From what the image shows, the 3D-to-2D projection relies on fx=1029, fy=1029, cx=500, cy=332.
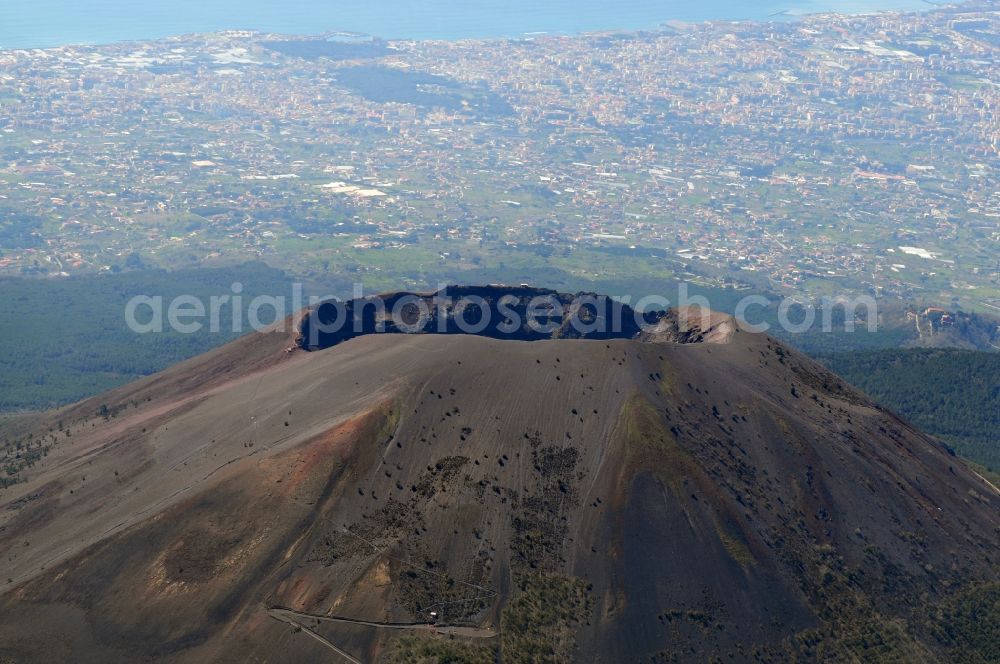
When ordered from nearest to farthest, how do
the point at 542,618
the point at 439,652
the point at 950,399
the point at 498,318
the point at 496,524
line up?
the point at 439,652 < the point at 542,618 < the point at 496,524 < the point at 498,318 < the point at 950,399

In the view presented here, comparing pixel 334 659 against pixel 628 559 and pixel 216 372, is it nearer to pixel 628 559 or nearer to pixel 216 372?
pixel 628 559

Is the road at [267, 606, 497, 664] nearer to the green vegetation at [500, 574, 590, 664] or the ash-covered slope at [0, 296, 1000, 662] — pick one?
the ash-covered slope at [0, 296, 1000, 662]

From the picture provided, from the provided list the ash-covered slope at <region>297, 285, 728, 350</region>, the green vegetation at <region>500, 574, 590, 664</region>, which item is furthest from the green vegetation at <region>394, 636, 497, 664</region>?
the ash-covered slope at <region>297, 285, 728, 350</region>

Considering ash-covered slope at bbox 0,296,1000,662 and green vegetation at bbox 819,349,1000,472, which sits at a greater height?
ash-covered slope at bbox 0,296,1000,662

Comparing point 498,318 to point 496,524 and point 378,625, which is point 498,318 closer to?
point 496,524

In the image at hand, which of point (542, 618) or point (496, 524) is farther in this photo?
point (496, 524)

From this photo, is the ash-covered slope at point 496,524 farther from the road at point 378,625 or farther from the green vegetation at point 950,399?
the green vegetation at point 950,399

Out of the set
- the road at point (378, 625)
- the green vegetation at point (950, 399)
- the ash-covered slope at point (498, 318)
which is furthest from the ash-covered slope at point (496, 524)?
the green vegetation at point (950, 399)

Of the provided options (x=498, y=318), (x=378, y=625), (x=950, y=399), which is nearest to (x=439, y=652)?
(x=378, y=625)

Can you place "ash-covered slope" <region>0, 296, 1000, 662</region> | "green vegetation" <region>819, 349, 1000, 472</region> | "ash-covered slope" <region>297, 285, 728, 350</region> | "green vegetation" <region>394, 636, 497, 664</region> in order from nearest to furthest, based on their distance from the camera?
"green vegetation" <region>394, 636, 497, 664</region> < "ash-covered slope" <region>0, 296, 1000, 662</region> < "ash-covered slope" <region>297, 285, 728, 350</region> < "green vegetation" <region>819, 349, 1000, 472</region>
